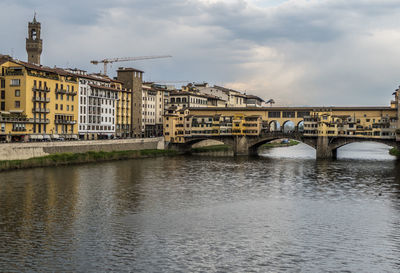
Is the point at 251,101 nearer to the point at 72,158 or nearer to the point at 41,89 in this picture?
the point at 41,89

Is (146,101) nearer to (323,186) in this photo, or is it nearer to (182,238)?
(323,186)

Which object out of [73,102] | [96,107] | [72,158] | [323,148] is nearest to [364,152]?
[323,148]

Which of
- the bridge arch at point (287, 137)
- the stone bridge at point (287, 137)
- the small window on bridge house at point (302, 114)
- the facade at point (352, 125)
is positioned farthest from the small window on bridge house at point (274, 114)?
the facade at point (352, 125)

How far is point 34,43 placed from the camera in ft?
363

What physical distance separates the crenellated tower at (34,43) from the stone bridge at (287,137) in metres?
36.4

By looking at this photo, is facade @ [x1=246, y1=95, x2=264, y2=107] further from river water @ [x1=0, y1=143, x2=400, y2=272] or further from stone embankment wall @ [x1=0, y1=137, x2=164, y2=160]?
river water @ [x1=0, y1=143, x2=400, y2=272]

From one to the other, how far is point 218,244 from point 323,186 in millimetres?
27094

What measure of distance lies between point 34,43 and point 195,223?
87.7m

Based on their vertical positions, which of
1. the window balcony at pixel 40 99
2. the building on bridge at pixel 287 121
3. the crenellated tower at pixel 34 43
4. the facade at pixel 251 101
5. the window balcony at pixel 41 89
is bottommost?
the building on bridge at pixel 287 121

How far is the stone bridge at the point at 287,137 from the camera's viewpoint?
3565 inches

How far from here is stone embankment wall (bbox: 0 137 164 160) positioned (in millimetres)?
63594

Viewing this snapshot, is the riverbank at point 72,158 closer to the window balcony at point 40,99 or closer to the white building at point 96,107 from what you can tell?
the window balcony at point 40,99

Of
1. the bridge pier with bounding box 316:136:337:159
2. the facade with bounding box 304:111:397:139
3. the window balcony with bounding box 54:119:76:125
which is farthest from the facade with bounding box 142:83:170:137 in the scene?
the bridge pier with bounding box 316:136:337:159

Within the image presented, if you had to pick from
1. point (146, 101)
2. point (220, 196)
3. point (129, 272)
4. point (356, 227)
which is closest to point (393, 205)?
point (356, 227)
